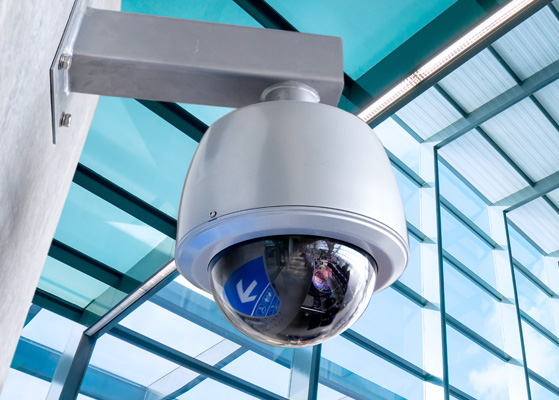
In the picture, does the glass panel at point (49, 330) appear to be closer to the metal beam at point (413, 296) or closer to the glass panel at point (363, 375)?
the glass panel at point (363, 375)

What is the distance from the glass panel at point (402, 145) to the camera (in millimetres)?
6656

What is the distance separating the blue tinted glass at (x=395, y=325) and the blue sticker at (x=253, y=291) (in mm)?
5403

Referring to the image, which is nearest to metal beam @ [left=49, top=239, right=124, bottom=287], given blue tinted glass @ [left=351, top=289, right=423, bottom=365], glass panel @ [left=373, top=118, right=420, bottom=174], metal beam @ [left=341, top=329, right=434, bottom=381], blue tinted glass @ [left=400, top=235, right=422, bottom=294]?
metal beam @ [left=341, top=329, right=434, bottom=381]

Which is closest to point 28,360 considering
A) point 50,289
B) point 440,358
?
point 50,289

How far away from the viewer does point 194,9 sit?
2.73m

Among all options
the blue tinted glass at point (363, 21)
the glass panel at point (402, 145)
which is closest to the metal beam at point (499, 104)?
the glass panel at point (402, 145)

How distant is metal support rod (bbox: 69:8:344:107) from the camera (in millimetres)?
622

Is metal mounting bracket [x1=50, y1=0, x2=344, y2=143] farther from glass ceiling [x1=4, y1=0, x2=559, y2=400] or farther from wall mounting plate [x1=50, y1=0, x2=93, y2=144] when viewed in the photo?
glass ceiling [x1=4, y1=0, x2=559, y2=400]

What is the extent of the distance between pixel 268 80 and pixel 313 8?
218 centimetres

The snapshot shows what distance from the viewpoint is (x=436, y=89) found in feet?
22.7

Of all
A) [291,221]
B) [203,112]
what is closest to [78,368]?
[203,112]

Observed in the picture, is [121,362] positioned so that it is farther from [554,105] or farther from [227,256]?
[554,105]

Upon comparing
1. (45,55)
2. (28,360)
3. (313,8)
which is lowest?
(45,55)

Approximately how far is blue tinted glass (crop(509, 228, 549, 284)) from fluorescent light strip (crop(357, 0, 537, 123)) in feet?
23.5
